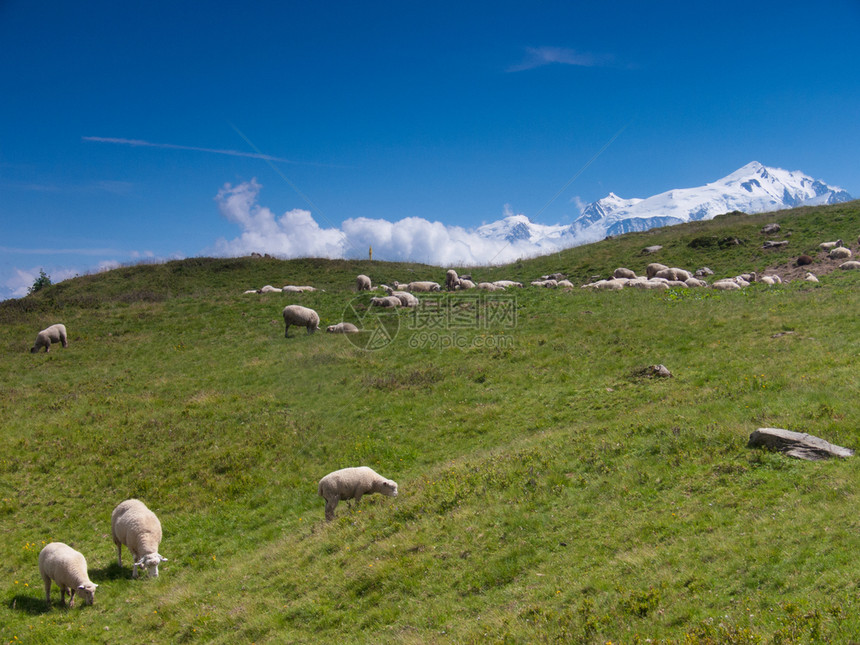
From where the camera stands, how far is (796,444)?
12781 mm

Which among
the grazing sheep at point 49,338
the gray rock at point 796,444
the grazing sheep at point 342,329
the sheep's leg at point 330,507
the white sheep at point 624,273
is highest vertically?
the white sheep at point 624,273

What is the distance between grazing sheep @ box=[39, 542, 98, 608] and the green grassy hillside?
1.36 ft

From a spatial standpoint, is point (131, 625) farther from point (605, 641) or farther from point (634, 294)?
point (634, 294)

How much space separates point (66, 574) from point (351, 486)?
754 cm

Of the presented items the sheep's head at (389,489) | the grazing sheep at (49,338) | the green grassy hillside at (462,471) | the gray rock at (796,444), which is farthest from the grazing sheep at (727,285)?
the grazing sheep at (49,338)

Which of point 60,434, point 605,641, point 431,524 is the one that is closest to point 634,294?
point 431,524

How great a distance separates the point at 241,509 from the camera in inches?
707

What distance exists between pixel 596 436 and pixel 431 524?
6.84 m

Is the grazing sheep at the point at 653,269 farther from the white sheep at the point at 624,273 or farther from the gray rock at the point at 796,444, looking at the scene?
the gray rock at the point at 796,444

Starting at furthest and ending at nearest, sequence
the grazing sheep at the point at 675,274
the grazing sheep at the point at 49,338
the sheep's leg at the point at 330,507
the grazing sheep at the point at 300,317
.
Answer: the grazing sheep at the point at 675,274
the grazing sheep at the point at 300,317
the grazing sheep at the point at 49,338
the sheep's leg at the point at 330,507

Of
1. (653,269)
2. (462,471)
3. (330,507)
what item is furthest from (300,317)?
(653,269)

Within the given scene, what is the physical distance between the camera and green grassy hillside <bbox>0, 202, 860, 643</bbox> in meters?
9.12

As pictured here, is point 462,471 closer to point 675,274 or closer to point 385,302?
point 385,302

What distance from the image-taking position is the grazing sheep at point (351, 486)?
15914 mm
